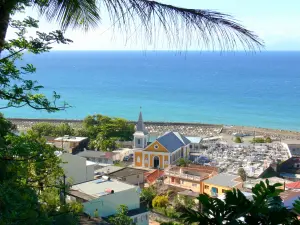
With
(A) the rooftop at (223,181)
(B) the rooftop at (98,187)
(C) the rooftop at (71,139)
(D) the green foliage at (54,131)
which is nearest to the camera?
(B) the rooftop at (98,187)

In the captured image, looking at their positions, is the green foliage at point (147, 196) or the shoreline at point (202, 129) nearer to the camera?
the green foliage at point (147, 196)

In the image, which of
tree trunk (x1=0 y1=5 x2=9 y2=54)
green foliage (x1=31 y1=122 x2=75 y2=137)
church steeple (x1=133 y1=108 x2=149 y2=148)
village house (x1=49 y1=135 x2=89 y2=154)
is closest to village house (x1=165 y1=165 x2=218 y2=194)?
church steeple (x1=133 y1=108 x2=149 y2=148)

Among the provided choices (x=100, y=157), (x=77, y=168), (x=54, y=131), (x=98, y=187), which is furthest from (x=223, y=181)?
(x=54, y=131)

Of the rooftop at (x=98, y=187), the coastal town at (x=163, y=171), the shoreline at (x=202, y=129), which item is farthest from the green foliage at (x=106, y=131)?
the rooftop at (x=98, y=187)

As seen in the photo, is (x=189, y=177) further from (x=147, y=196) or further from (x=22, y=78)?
(x=22, y=78)

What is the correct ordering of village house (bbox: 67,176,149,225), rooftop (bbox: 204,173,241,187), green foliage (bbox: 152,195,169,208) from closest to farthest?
village house (bbox: 67,176,149,225) → green foliage (bbox: 152,195,169,208) → rooftop (bbox: 204,173,241,187)

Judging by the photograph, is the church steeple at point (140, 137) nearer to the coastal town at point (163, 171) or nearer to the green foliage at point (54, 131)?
the coastal town at point (163, 171)

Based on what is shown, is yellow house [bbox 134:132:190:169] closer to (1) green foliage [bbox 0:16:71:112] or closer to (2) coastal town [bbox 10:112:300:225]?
(2) coastal town [bbox 10:112:300:225]
